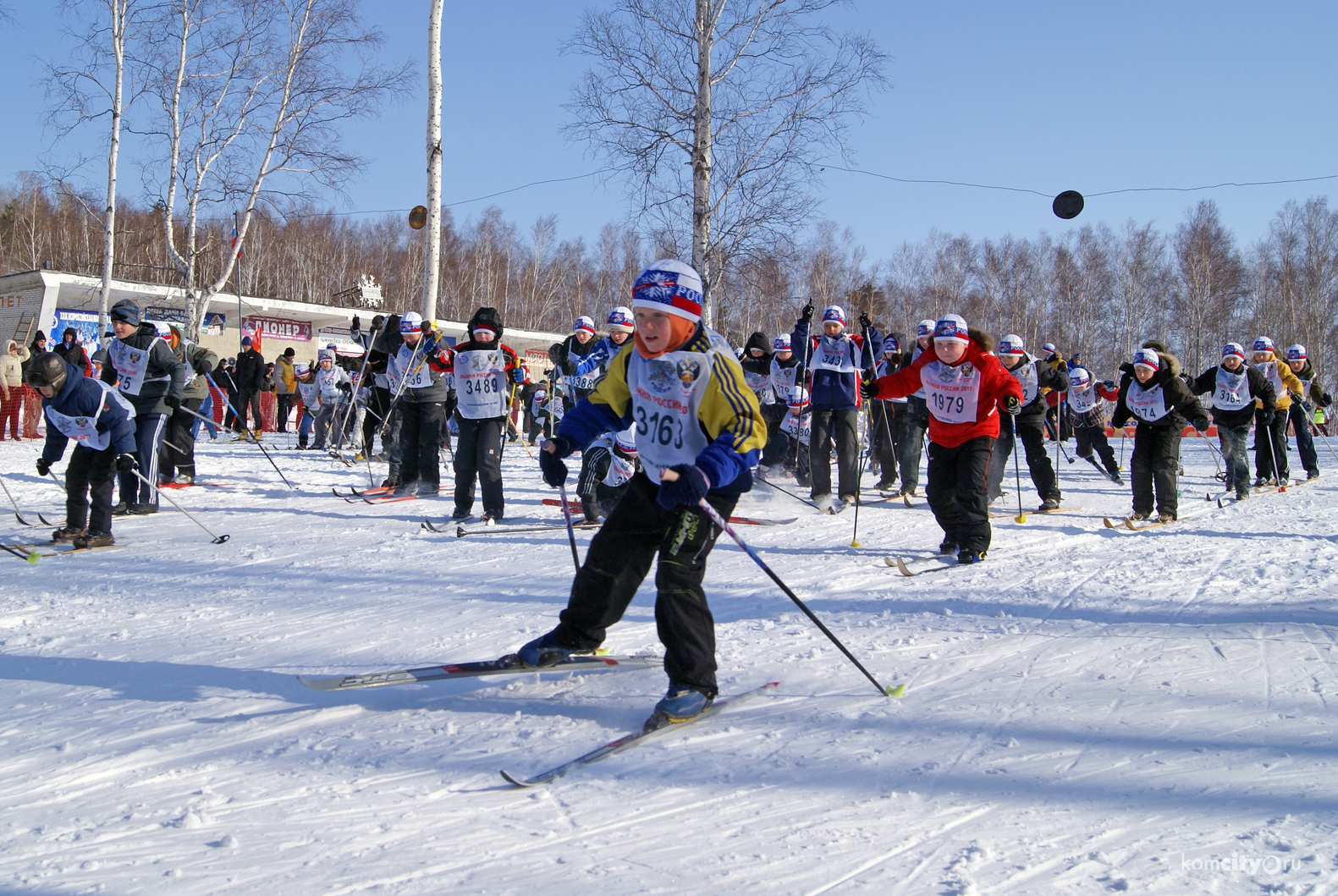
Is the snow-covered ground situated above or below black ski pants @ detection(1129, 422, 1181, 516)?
below

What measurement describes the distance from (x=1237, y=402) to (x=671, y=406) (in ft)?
34.1

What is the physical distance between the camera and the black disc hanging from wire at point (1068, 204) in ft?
51.2

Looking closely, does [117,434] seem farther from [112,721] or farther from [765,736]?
[765,736]

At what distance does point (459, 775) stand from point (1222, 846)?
6.54 feet

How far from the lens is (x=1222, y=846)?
2174 millimetres

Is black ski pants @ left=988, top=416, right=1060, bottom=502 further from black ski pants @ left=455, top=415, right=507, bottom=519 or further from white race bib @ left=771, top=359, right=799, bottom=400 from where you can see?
black ski pants @ left=455, top=415, right=507, bottom=519

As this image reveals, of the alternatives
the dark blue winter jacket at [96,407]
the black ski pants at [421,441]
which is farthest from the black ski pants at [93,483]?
the black ski pants at [421,441]

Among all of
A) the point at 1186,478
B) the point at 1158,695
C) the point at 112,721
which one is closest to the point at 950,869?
the point at 1158,695

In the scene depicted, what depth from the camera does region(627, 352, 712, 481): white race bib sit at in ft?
10.5

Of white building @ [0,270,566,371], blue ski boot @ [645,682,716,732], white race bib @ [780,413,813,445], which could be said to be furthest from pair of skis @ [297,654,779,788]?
Answer: white building @ [0,270,566,371]

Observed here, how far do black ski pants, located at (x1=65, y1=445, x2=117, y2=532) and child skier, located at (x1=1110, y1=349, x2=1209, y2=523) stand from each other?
8457 mm

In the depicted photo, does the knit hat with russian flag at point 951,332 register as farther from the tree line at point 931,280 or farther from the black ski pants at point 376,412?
the tree line at point 931,280

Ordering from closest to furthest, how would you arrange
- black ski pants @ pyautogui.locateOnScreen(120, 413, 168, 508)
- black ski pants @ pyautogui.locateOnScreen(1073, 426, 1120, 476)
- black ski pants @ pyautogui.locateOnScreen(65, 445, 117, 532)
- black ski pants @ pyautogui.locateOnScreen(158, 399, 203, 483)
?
black ski pants @ pyautogui.locateOnScreen(65, 445, 117, 532) < black ski pants @ pyautogui.locateOnScreen(120, 413, 168, 508) < black ski pants @ pyautogui.locateOnScreen(158, 399, 203, 483) < black ski pants @ pyautogui.locateOnScreen(1073, 426, 1120, 476)

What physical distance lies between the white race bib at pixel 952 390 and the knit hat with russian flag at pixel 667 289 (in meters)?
3.55
